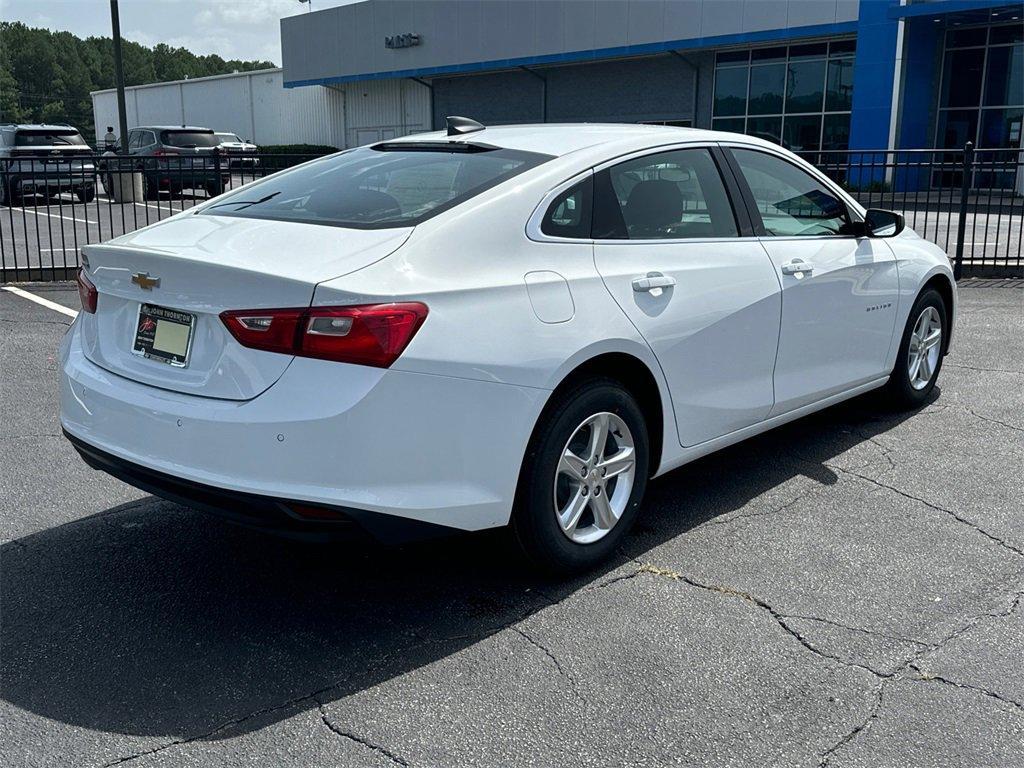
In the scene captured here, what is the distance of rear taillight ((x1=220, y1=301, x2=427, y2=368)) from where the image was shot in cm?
295

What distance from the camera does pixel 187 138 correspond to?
25.6 m

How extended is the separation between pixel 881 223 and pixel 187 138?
2336cm

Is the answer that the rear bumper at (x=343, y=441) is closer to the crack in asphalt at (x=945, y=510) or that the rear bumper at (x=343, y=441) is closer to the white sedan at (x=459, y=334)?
the white sedan at (x=459, y=334)

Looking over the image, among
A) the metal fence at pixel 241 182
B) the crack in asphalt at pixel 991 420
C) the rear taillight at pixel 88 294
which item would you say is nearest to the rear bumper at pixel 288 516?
the rear taillight at pixel 88 294

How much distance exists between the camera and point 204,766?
2602 millimetres

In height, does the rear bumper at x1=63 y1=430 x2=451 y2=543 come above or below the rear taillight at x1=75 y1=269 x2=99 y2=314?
below

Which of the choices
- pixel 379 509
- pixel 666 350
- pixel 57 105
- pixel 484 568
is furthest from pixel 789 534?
pixel 57 105

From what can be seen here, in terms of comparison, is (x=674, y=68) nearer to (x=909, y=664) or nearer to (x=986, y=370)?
(x=986, y=370)

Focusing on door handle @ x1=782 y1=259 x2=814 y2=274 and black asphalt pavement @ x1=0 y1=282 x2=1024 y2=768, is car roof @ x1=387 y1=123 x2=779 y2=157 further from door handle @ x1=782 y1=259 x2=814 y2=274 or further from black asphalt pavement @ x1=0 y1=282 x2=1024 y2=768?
black asphalt pavement @ x1=0 y1=282 x2=1024 y2=768

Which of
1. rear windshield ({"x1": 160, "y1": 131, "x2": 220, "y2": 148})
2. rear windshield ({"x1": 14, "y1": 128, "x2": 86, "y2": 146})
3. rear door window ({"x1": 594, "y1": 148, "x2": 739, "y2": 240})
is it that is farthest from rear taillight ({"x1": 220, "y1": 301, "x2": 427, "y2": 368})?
rear windshield ({"x1": 160, "y1": 131, "x2": 220, "y2": 148})

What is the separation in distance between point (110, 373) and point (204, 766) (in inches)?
57.4

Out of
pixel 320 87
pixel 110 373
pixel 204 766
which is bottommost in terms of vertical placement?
pixel 204 766

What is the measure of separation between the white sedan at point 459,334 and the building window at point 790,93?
24697 millimetres

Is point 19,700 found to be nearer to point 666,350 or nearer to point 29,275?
point 666,350
